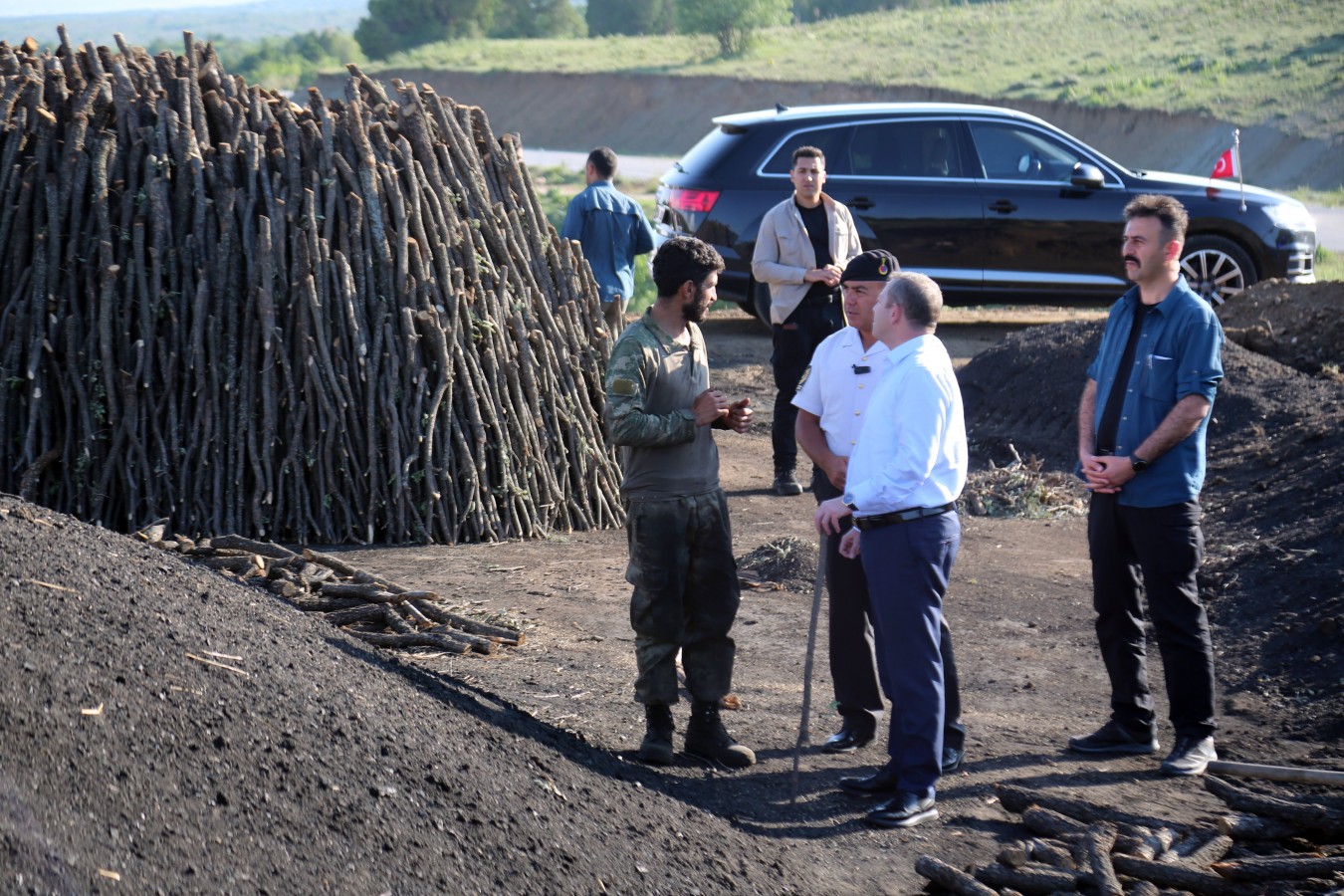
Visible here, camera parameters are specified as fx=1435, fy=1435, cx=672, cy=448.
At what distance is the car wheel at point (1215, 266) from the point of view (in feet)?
42.3

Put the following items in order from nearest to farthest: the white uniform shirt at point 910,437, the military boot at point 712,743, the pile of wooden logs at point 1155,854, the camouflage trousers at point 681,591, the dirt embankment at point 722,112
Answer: the pile of wooden logs at point 1155,854 < the white uniform shirt at point 910,437 < the camouflage trousers at point 681,591 < the military boot at point 712,743 < the dirt embankment at point 722,112

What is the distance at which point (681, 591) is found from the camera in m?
4.84

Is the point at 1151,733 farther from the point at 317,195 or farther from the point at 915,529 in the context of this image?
the point at 317,195

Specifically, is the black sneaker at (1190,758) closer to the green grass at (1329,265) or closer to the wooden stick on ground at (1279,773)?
the wooden stick on ground at (1279,773)

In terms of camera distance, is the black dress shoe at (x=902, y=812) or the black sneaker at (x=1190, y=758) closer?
the black dress shoe at (x=902, y=812)

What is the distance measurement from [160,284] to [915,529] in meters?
4.63

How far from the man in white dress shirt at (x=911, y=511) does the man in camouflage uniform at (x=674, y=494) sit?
1.67ft

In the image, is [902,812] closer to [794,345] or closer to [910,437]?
[910,437]

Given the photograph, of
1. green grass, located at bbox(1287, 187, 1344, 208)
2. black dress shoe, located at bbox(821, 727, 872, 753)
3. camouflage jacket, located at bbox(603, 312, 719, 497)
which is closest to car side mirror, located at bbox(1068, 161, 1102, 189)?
black dress shoe, located at bbox(821, 727, 872, 753)

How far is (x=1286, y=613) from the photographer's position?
6527 mm

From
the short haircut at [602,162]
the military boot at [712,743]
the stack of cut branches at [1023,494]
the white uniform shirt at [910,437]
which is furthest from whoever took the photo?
the short haircut at [602,162]

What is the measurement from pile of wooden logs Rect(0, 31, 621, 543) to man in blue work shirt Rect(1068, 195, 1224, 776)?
11.7ft

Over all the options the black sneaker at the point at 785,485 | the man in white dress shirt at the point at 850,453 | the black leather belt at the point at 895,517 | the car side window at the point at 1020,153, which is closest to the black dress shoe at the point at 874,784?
the man in white dress shirt at the point at 850,453

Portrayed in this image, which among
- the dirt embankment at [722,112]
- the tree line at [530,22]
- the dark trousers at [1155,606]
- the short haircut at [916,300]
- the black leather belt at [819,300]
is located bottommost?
the dark trousers at [1155,606]
